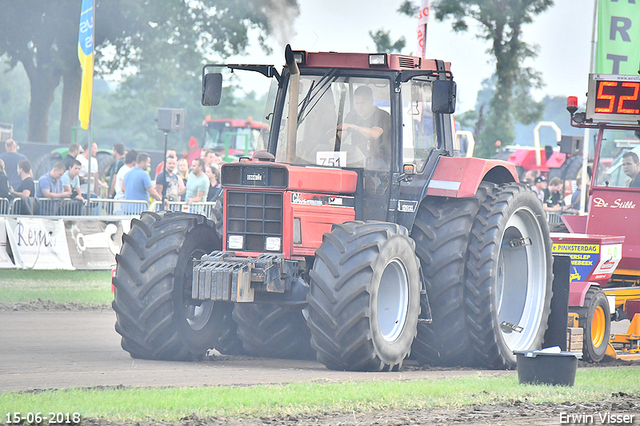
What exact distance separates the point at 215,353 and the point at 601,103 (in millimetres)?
5906

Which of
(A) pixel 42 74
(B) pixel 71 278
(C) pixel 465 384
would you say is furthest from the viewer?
(A) pixel 42 74

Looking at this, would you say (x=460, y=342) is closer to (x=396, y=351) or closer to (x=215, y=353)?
(x=396, y=351)

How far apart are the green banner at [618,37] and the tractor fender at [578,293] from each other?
29.7ft

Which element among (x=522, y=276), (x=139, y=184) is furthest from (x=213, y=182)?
(x=522, y=276)

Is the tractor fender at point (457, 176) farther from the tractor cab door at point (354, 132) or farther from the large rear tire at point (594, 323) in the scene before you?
the large rear tire at point (594, 323)

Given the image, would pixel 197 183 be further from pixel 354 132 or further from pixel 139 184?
pixel 354 132

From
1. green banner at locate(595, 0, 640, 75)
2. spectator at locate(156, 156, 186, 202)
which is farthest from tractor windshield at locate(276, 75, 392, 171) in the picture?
green banner at locate(595, 0, 640, 75)

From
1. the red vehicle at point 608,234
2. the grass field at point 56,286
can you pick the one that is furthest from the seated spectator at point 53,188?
the red vehicle at point 608,234

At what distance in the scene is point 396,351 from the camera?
8008mm

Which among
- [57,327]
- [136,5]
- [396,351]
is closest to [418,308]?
[396,351]

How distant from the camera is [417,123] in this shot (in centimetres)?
895

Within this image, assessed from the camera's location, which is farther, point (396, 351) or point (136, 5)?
point (136, 5)

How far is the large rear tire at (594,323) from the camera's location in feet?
33.6

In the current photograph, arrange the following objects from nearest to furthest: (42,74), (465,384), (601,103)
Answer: (465,384) → (601,103) → (42,74)
